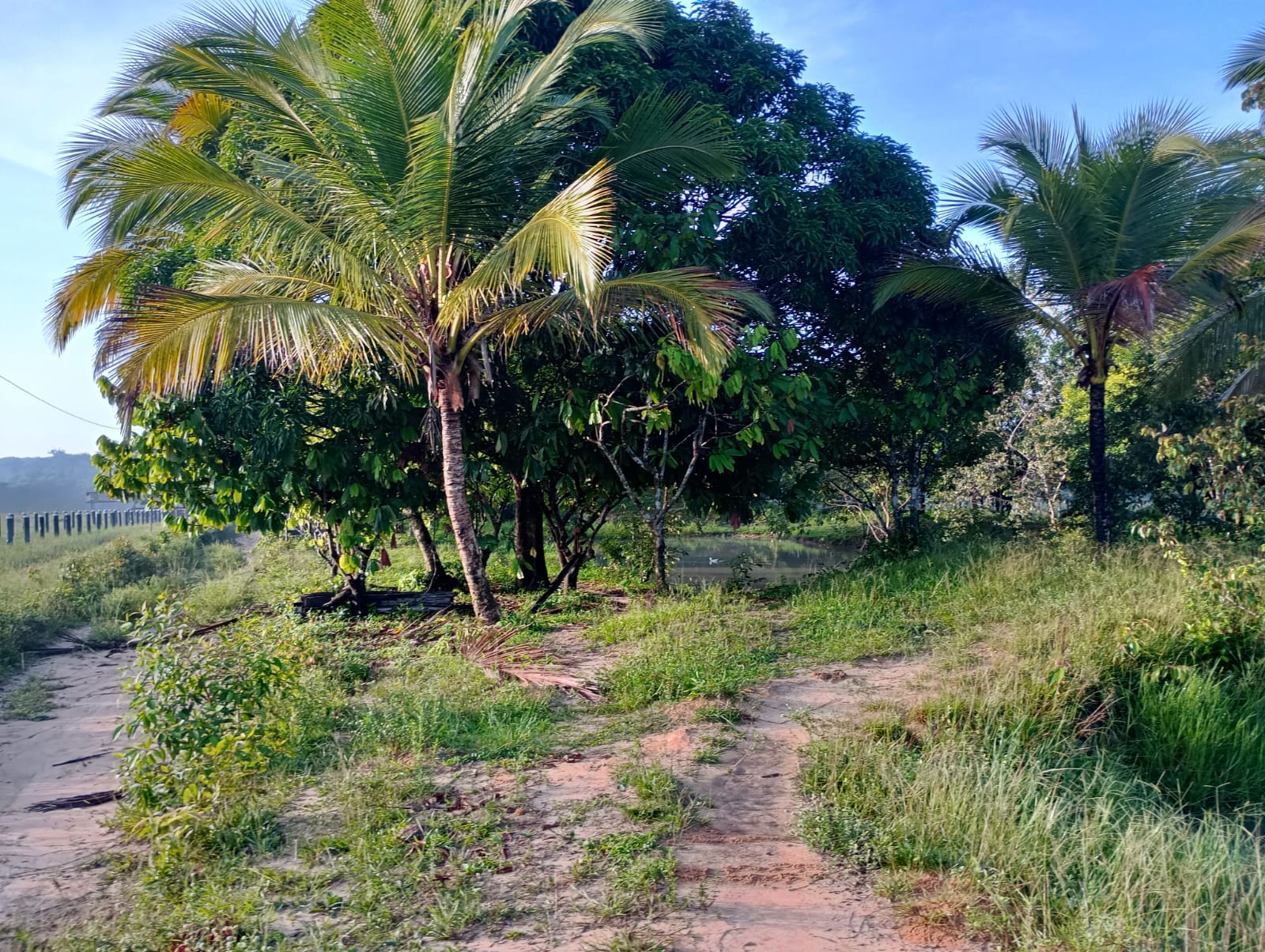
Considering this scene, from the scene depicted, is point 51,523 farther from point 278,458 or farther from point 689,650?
point 689,650

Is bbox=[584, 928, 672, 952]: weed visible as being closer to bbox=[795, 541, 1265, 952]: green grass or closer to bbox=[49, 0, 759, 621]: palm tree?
bbox=[795, 541, 1265, 952]: green grass

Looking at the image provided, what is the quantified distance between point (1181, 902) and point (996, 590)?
4.73 metres

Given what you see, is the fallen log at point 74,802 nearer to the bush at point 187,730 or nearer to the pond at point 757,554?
the bush at point 187,730

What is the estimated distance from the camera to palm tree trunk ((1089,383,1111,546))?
971cm

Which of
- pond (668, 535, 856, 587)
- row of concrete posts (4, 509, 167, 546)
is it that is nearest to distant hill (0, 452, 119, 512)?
row of concrete posts (4, 509, 167, 546)

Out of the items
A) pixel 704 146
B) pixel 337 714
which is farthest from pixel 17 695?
pixel 704 146

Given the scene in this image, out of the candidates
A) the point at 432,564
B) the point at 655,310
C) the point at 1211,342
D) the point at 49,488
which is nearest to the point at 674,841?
the point at 655,310

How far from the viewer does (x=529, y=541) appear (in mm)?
11492

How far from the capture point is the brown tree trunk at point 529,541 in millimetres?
11305

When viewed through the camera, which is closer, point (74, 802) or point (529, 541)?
point (74, 802)

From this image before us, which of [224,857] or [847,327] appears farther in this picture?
[847,327]

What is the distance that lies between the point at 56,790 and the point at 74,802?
0.40 m

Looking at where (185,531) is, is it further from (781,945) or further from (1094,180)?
(1094,180)

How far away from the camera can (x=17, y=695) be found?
7.58 meters
